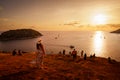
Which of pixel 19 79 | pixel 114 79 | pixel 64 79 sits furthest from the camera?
pixel 114 79

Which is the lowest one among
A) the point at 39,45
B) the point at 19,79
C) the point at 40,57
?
the point at 19,79

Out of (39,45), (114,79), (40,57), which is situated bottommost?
(114,79)

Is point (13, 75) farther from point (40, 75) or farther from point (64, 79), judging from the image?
point (64, 79)

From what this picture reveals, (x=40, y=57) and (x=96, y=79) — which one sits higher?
(x=40, y=57)

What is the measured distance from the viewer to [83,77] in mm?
11727

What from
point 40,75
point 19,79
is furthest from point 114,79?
point 19,79

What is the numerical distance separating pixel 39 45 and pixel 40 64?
199 cm

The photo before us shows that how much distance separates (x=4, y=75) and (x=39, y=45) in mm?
3958

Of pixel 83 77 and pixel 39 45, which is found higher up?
pixel 39 45

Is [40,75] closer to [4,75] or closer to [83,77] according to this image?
[4,75]

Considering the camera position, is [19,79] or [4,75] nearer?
[19,79]

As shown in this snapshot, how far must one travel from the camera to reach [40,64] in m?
13.0

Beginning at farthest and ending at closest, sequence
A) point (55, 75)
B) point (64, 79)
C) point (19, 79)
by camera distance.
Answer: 1. point (55, 75)
2. point (64, 79)
3. point (19, 79)

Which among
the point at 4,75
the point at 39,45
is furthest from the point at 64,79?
the point at 4,75
